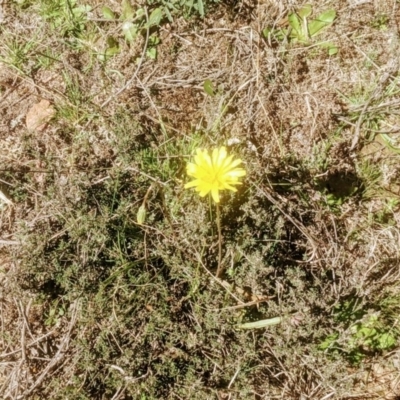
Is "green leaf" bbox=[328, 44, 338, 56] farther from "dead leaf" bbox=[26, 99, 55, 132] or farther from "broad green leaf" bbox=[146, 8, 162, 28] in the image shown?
"dead leaf" bbox=[26, 99, 55, 132]

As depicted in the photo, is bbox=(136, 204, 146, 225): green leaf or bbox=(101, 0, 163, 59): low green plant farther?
bbox=(101, 0, 163, 59): low green plant

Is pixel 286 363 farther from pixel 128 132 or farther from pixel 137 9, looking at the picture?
pixel 137 9

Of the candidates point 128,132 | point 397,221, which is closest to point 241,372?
point 397,221

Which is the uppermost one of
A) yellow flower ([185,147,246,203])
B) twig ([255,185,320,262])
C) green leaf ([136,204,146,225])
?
twig ([255,185,320,262])

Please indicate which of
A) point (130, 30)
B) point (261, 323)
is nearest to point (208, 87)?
point (130, 30)

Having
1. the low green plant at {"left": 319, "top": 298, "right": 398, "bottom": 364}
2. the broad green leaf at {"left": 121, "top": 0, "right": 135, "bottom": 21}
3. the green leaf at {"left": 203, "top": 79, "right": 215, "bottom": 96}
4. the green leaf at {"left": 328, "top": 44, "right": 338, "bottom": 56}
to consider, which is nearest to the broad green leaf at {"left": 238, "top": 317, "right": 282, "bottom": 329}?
the low green plant at {"left": 319, "top": 298, "right": 398, "bottom": 364}

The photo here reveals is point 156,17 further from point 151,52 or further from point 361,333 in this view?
point 361,333
